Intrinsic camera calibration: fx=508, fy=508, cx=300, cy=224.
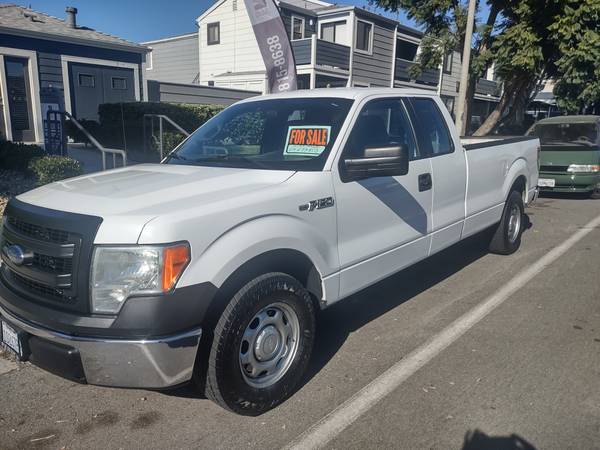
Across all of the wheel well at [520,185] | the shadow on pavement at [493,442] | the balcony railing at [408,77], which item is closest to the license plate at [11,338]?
the shadow on pavement at [493,442]

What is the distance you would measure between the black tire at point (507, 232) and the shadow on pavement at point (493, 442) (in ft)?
12.2

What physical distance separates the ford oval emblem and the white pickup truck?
0.04 feet

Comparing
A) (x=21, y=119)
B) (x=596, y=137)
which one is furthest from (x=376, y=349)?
(x=21, y=119)

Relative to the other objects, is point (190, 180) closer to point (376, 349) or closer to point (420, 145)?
point (376, 349)

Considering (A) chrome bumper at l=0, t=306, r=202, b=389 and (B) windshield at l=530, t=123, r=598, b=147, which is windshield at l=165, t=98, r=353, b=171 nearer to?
(A) chrome bumper at l=0, t=306, r=202, b=389

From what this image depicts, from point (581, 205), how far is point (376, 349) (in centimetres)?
818

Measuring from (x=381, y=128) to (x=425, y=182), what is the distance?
2.02 ft

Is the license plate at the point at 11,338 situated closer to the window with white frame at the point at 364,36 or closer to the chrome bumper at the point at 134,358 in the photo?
the chrome bumper at the point at 134,358

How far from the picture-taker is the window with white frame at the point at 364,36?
78.3 feet

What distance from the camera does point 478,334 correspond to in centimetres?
411

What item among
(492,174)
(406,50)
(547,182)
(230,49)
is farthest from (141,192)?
(406,50)

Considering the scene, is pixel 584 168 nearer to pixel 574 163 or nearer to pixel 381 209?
pixel 574 163

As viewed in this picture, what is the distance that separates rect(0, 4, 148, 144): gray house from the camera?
14352mm

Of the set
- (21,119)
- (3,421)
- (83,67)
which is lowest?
(3,421)
